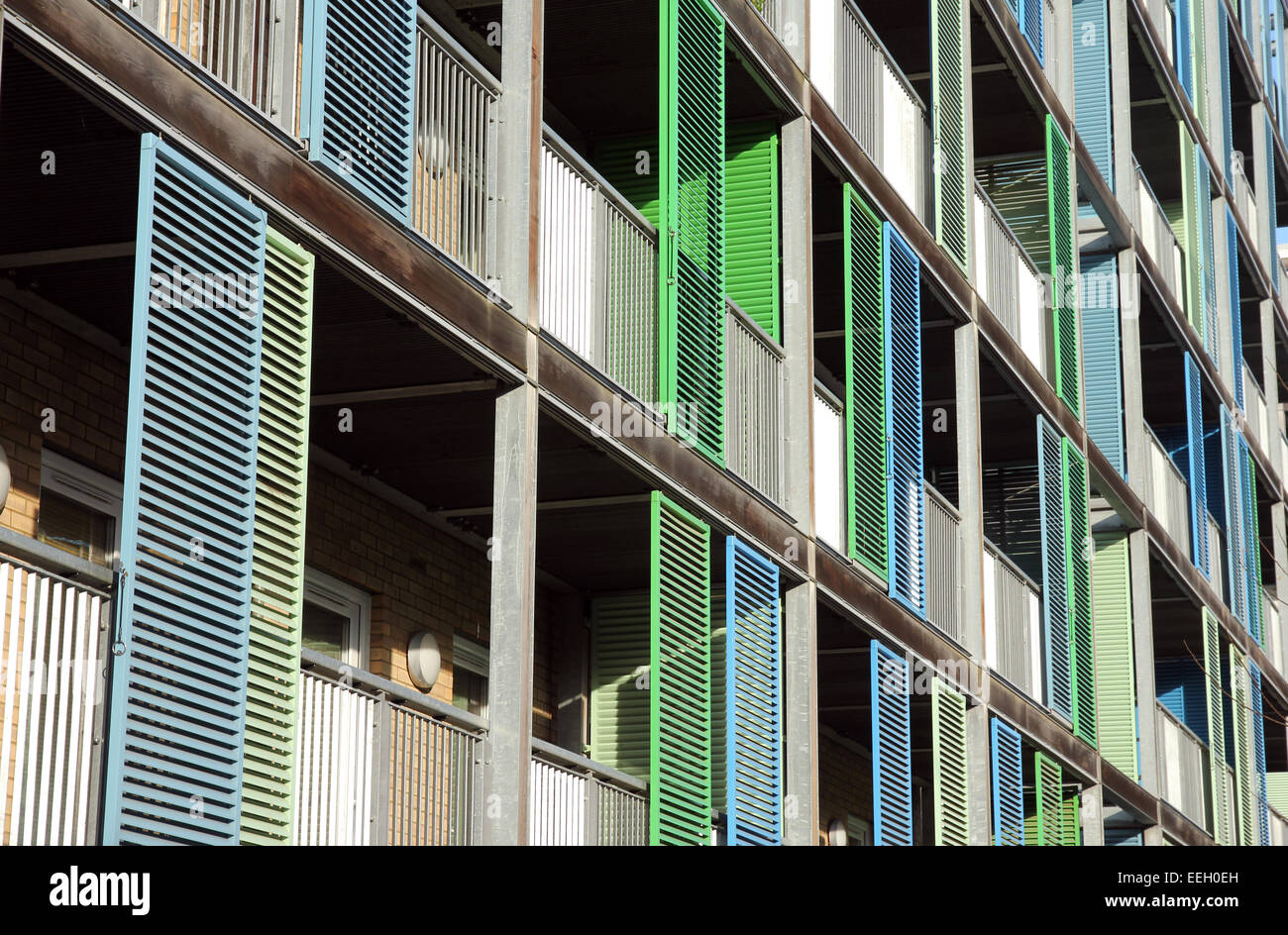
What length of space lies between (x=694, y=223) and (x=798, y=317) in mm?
1669

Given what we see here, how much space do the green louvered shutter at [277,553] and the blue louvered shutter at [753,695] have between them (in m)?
4.85

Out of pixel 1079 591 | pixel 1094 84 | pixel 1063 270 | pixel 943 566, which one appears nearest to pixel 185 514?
pixel 943 566

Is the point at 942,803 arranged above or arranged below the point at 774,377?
below

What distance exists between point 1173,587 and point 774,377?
557 inches

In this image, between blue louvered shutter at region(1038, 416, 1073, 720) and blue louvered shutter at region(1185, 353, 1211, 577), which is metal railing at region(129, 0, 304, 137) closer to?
blue louvered shutter at region(1038, 416, 1073, 720)

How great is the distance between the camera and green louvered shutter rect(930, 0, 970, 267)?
18.8 meters

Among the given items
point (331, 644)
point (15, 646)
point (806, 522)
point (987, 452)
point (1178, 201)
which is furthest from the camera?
point (1178, 201)

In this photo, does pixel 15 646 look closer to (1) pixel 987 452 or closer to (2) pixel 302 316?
(2) pixel 302 316

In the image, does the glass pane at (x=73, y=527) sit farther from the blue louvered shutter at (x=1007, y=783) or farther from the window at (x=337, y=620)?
the blue louvered shutter at (x=1007, y=783)

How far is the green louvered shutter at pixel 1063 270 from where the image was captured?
72.6 feet

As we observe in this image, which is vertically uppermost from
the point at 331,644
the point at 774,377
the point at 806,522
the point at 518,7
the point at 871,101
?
the point at 871,101
